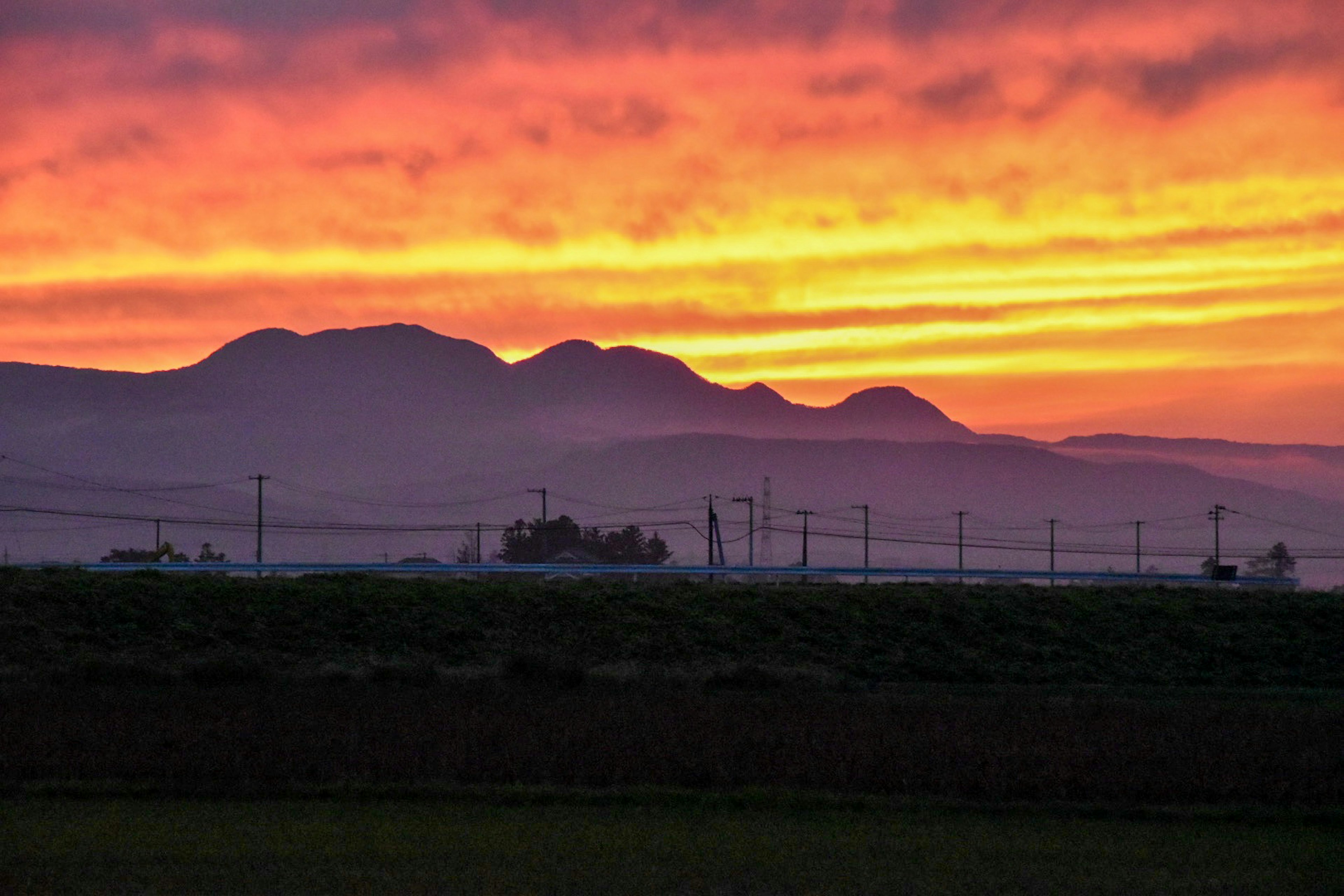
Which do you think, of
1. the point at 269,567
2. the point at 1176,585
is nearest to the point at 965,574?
the point at 1176,585

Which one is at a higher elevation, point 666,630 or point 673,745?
point 673,745

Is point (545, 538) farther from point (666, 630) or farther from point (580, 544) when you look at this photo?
point (666, 630)

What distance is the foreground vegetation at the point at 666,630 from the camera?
43719 millimetres

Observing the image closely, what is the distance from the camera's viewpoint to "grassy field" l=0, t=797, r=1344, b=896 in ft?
50.5

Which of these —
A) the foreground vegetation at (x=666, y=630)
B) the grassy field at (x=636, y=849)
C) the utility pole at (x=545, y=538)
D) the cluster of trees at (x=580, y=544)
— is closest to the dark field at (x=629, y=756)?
the grassy field at (x=636, y=849)

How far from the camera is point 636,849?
1714cm

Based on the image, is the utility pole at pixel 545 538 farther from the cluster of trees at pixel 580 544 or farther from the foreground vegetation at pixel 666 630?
the foreground vegetation at pixel 666 630

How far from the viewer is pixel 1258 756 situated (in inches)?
935

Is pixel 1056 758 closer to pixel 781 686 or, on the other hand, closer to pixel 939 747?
pixel 939 747

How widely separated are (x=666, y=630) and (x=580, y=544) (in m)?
129

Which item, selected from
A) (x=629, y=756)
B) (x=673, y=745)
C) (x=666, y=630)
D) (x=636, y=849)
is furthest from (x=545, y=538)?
(x=636, y=849)

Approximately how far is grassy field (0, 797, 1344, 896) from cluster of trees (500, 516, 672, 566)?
14633cm

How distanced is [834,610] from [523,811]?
32843 millimetres

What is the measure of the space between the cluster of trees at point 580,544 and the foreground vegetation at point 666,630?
114045mm
